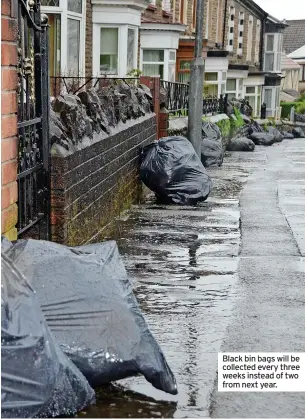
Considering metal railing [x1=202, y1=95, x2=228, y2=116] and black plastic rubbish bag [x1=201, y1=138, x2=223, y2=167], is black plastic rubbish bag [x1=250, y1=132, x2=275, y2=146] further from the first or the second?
black plastic rubbish bag [x1=201, y1=138, x2=223, y2=167]

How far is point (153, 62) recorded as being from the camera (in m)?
25.7

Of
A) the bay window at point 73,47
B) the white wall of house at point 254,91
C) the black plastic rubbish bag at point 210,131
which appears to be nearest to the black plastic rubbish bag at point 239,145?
the black plastic rubbish bag at point 210,131

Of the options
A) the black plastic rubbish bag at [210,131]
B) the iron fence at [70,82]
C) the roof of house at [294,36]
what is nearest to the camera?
the iron fence at [70,82]

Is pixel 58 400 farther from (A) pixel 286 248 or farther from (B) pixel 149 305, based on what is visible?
(A) pixel 286 248

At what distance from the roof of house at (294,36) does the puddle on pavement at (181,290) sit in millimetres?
74106

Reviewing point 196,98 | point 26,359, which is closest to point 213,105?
point 196,98

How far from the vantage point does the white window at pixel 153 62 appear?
25.7 m

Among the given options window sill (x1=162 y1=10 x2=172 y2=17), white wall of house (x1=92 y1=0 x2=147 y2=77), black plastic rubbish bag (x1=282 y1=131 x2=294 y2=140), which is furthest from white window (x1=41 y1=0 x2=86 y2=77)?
black plastic rubbish bag (x1=282 y1=131 x2=294 y2=140)

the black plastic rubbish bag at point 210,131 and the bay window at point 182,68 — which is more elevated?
the bay window at point 182,68

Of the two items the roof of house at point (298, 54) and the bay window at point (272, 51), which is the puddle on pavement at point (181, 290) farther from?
the roof of house at point (298, 54)

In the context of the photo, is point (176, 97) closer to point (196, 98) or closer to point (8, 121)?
point (196, 98)

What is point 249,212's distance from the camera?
10.8 meters

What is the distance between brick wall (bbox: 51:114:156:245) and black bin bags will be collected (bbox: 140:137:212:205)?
0.64ft

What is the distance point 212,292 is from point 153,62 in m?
20.1
